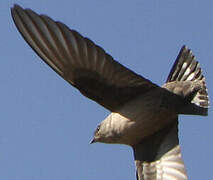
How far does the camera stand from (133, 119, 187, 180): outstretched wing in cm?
773

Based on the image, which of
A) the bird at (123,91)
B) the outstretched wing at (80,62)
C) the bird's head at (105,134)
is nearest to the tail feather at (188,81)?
the bird at (123,91)

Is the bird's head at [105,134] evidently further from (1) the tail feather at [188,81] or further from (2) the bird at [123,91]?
(1) the tail feather at [188,81]

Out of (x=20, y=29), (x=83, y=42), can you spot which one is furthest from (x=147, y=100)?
(x=20, y=29)

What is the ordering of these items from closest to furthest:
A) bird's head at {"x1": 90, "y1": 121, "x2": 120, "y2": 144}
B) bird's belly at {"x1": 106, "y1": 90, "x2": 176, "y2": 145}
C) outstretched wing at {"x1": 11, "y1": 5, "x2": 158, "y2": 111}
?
outstretched wing at {"x1": 11, "y1": 5, "x2": 158, "y2": 111}, bird's belly at {"x1": 106, "y1": 90, "x2": 176, "y2": 145}, bird's head at {"x1": 90, "y1": 121, "x2": 120, "y2": 144}

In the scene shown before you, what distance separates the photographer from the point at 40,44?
702 centimetres

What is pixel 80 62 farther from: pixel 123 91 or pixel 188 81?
pixel 188 81

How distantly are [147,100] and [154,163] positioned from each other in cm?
115

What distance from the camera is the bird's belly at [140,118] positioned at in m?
7.22

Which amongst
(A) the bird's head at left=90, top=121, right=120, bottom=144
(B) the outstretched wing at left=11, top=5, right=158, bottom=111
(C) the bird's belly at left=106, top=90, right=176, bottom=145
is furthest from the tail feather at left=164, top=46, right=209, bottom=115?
(A) the bird's head at left=90, top=121, right=120, bottom=144

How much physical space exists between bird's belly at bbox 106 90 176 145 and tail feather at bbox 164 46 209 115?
25 centimetres

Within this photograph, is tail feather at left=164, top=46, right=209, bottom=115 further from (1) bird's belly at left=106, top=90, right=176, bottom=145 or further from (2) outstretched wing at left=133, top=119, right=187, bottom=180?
(2) outstretched wing at left=133, top=119, right=187, bottom=180

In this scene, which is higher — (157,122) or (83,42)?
(83,42)

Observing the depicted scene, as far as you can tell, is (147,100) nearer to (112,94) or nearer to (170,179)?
(112,94)

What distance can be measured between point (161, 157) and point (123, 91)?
1.13 metres
